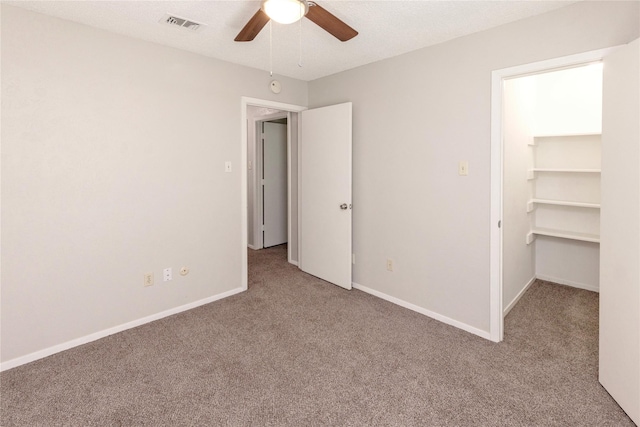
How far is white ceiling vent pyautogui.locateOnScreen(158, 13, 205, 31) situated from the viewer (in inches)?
93.2

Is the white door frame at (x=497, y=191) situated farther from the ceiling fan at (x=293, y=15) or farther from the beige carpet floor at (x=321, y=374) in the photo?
the ceiling fan at (x=293, y=15)

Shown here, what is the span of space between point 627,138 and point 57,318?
12.3 ft

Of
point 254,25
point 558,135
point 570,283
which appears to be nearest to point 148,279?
point 254,25

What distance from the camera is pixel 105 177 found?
2.65 metres

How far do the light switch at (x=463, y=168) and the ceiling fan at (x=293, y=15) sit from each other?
4.37ft

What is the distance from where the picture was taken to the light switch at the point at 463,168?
8.98 feet

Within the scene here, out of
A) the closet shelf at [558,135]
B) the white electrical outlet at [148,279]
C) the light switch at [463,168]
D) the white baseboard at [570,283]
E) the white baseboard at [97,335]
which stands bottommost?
the white baseboard at [97,335]

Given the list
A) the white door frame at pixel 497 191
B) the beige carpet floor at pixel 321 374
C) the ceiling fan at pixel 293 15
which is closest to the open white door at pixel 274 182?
the beige carpet floor at pixel 321 374

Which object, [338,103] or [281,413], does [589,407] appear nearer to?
[281,413]

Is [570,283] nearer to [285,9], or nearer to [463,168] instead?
[463,168]

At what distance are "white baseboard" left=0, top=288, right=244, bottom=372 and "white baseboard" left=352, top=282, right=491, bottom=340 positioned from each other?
4.81ft

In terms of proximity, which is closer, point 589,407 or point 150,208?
point 589,407

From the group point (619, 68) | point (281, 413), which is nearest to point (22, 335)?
A: point (281, 413)

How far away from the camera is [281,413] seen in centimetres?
186
